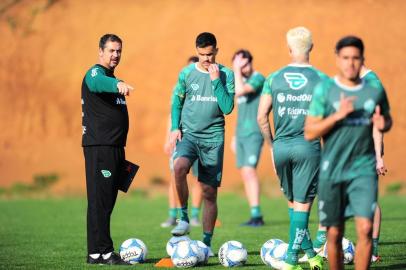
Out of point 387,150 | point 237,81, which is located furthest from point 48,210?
point 387,150

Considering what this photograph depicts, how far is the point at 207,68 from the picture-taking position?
11.4m

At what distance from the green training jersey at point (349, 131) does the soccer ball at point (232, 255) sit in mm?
2605

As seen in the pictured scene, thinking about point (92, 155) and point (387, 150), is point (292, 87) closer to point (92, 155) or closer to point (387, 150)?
point (92, 155)

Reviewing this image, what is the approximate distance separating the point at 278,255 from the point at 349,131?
2.57 meters

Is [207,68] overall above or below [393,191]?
above

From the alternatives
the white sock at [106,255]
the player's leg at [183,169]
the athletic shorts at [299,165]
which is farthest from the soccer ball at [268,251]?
the white sock at [106,255]

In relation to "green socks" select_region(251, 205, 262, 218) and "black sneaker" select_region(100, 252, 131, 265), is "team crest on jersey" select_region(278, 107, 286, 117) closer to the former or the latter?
"black sneaker" select_region(100, 252, 131, 265)

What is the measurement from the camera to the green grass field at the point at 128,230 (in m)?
11.5

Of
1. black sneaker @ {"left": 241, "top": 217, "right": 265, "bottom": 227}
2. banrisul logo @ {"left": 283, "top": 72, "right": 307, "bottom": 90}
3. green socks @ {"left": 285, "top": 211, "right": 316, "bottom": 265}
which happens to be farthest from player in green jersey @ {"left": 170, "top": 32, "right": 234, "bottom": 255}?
black sneaker @ {"left": 241, "top": 217, "right": 265, "bottom": 227}

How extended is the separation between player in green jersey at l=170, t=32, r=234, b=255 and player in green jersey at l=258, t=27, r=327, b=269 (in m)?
1.63

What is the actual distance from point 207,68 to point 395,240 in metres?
4.18

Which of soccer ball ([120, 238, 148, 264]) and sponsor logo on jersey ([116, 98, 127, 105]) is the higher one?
sponsor logo on jersey ([116, 98, 127, 105])

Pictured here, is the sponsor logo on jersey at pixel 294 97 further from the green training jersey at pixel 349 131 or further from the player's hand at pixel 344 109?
the player's hand at pixel 344 109

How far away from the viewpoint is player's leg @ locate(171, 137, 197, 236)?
36.9 ft
